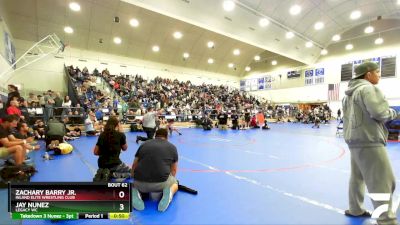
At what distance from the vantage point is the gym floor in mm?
3030

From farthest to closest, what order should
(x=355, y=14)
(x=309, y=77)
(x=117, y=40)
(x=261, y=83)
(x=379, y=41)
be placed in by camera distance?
1. (x=261, y=83)
2. (x=309, y=77)
3. (x=379, y=41)
4. (x=117, y=40)
5. (x=355, y=14)

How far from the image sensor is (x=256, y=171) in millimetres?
5223

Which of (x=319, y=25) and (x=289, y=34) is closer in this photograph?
(x=289, y=34)

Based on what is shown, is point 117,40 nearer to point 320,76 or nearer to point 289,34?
point 289,34

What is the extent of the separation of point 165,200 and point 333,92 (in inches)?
1141

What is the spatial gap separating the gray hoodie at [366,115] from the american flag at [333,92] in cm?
2794

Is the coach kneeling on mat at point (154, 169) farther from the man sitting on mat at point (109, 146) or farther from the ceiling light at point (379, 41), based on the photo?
the ceiling light at point (379, 41)

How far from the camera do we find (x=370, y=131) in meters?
2.54

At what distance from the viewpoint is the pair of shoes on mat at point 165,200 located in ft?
10.6

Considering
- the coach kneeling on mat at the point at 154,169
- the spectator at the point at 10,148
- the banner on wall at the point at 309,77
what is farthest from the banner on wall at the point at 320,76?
the spectator at the point at 10,148

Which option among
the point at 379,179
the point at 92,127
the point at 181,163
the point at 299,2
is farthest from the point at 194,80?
the point at 379,179

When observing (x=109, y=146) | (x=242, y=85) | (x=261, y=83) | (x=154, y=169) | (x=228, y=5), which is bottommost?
(x=154, y=169)

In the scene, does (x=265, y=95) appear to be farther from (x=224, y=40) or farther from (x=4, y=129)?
(x=4, y=129)
